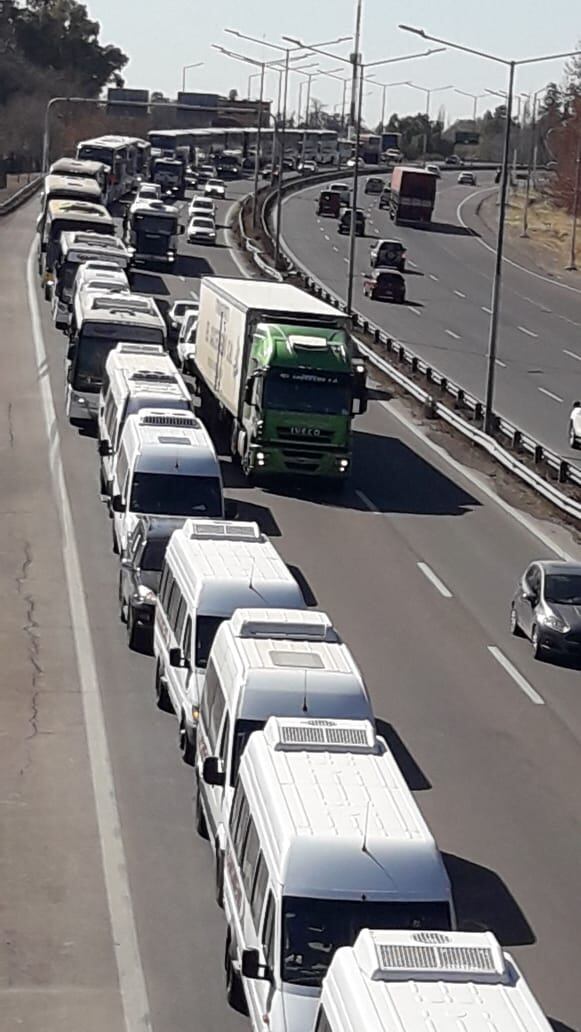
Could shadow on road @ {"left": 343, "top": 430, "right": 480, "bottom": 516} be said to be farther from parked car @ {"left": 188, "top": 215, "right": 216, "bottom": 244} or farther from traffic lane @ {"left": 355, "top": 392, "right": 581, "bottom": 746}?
parked car @ {"left": 188, "top": 215, "right": 216, "bottom": 244}

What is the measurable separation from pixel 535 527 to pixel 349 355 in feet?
15.5

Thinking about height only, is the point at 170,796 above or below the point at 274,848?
below

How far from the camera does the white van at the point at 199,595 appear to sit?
62.9 feet

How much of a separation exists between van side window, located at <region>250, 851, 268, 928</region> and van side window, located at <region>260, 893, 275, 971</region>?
19 cm

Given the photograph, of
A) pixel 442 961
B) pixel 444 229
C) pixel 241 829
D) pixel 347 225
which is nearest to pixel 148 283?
pixel 347 225

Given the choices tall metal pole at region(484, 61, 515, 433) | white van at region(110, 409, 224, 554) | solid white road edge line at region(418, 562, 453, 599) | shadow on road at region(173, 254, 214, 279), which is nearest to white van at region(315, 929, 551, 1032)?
white van at region(110, 409, 224, 554)

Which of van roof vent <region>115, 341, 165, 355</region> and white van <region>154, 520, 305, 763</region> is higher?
van roof vent <region>115, 341, 165, 355</region>

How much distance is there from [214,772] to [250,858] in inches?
84.9

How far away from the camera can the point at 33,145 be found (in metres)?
168

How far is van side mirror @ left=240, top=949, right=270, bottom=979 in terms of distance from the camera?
12.4 metres

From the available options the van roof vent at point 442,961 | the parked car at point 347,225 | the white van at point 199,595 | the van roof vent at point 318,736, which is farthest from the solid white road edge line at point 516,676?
the parked car at point 347,225

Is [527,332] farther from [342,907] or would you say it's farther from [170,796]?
[342,907]

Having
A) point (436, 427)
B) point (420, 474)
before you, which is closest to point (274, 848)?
point (420, 474)

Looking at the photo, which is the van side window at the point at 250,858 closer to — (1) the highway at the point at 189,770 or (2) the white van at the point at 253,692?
(1) the highway at the point at 189,770
